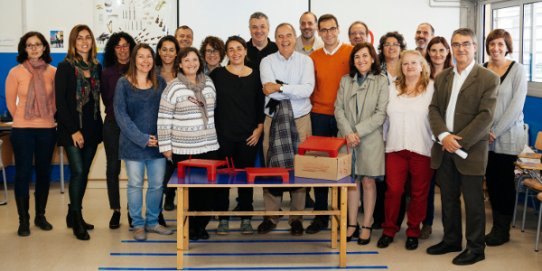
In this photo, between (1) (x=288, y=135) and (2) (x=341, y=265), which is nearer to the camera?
(2) (x=341, y=265)

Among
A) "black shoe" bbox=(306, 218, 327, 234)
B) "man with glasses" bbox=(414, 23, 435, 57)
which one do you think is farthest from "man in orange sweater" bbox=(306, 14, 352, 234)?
"man with glasses" bbox=(414, 23, 435, 57)

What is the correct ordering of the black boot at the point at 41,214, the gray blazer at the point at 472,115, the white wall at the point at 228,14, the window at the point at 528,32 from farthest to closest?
the white wall at the point at 228,14 → the window at the point at 528,32 → the black boot at the point at 41,214 → the gray blazer at the point at 472,115

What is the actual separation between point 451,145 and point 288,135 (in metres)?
1.19

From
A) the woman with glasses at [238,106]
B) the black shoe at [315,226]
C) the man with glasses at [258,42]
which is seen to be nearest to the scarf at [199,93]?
the woman with glasses at [238,106]

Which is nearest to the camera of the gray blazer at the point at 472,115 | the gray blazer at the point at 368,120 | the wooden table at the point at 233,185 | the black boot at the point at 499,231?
the wooden table at the point at 233,185

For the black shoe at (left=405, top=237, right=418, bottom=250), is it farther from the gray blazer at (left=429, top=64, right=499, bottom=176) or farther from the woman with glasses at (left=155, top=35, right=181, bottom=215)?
the woman with glasses at (left=155, top=35, right=181, bottom=215)

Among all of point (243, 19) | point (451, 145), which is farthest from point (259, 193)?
point (451, 145)

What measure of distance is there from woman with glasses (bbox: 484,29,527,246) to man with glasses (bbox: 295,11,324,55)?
4.86 feet

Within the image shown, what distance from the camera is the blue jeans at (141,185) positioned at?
14.7ft

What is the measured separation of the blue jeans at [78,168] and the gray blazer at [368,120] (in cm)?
193

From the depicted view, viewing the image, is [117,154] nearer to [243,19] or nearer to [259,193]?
[259,193]

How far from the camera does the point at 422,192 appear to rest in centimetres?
437

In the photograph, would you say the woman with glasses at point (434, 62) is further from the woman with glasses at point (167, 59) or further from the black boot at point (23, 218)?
the black boot at point (23, 218)

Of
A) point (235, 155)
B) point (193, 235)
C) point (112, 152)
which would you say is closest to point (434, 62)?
point (235, 155)
